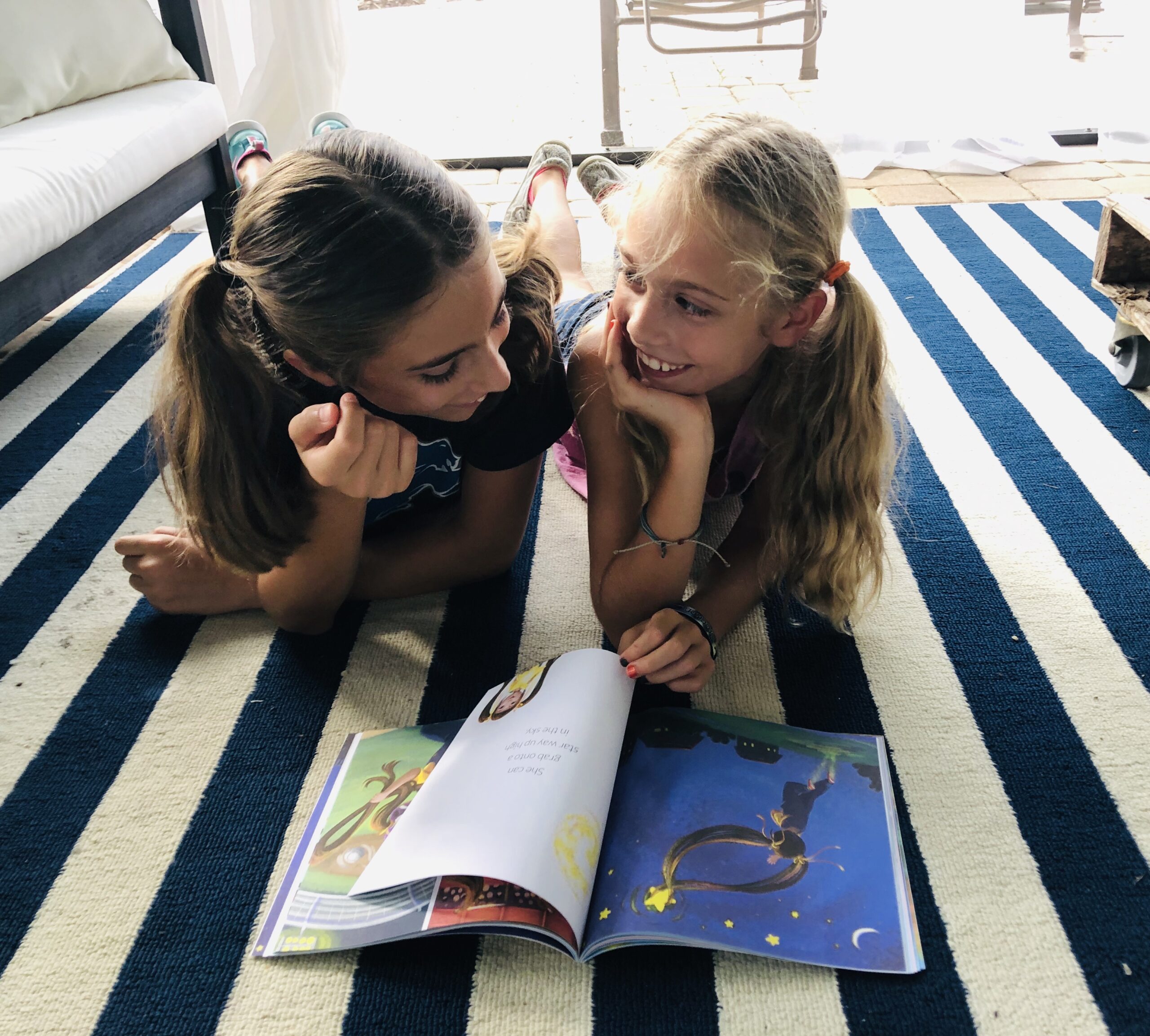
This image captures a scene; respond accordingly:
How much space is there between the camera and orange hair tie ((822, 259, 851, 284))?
32.5 inches

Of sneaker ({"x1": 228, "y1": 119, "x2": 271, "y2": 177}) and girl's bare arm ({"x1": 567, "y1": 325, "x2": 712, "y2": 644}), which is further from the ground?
sneaker ({"x1": 228, "y1": 119, "x2": 271, "y2": 177})

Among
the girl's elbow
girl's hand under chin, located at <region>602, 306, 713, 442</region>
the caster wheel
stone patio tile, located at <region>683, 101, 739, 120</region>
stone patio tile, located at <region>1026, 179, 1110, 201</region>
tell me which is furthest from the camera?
stone patio tile, located at <region>683, 101, 739, 120</region>

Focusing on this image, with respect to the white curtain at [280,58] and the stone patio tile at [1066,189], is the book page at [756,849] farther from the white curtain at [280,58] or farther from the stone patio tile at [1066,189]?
the white curtain at [280,58]

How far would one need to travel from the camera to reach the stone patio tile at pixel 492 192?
2.24 metres

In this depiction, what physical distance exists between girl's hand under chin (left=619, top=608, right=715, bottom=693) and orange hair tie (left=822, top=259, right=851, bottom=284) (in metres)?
0.33

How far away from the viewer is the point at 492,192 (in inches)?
90.7

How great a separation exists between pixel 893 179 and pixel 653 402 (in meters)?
1.75

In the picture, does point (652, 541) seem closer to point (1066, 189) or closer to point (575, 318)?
point (575, 318)

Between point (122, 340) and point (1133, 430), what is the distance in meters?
1.60

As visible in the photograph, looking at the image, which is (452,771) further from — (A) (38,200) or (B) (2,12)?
(B) (2,12)

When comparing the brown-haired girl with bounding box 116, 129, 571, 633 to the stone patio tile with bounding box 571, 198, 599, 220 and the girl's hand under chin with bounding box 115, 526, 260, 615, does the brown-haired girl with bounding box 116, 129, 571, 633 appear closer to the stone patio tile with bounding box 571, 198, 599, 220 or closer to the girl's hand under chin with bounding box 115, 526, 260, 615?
the girl's hand under chin with bounding box 115, 526, 260, 615

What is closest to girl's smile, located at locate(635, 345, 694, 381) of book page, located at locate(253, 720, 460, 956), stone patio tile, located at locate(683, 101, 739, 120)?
book page, located at locate(253, 720, 460, 956)

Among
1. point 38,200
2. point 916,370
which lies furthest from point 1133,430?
point 38,200

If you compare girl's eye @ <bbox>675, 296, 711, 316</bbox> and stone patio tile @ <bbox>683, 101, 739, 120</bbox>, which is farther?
stone patio tile @ <bbox>683, 101, 739, 120</bbox>
